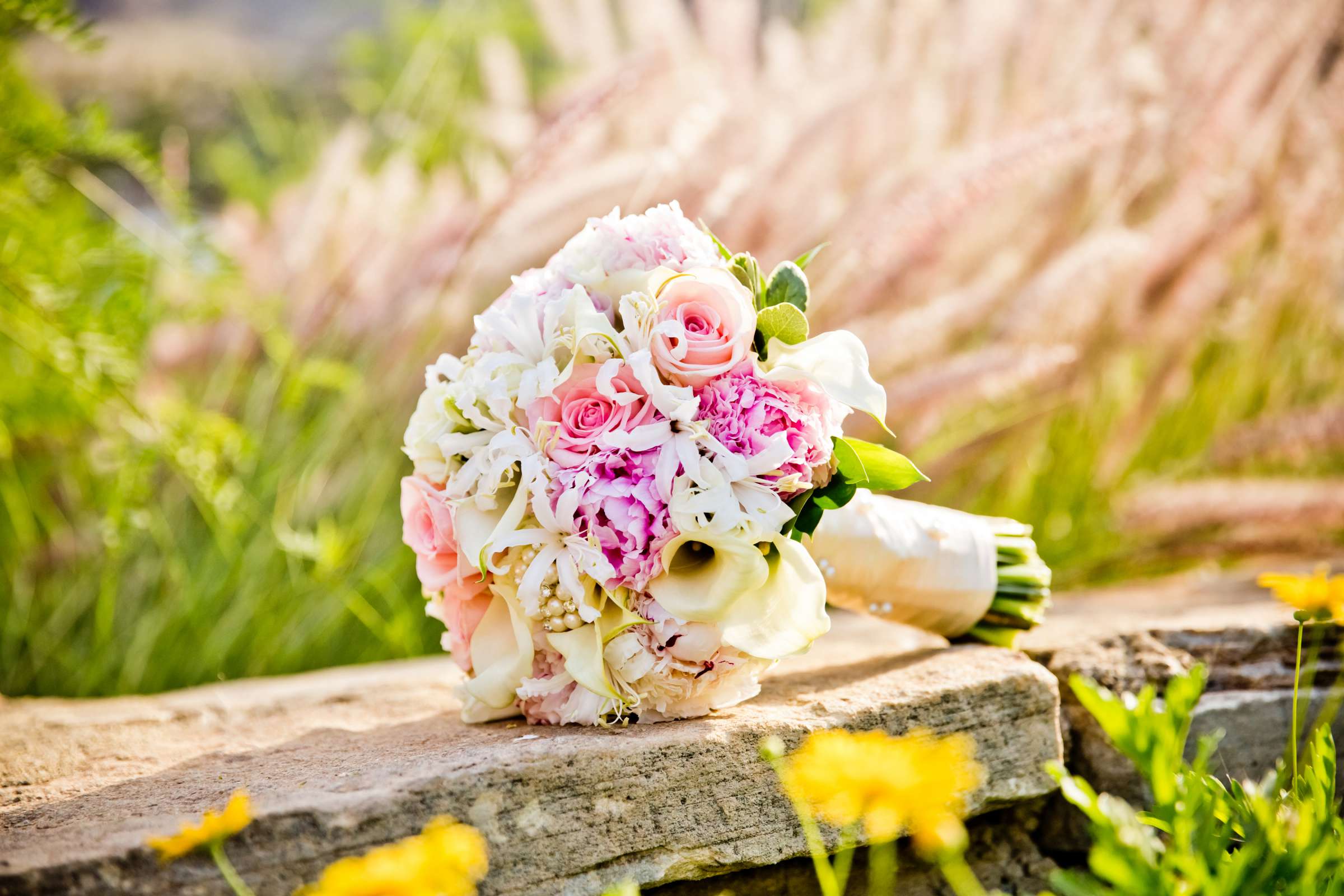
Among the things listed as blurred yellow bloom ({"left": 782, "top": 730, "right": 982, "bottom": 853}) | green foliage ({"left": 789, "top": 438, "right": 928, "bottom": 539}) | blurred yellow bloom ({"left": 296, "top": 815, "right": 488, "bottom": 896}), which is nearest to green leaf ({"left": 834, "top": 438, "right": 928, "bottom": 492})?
green foliage ({"left": 789, "top": 438, "right": 928, "bottom": 539})

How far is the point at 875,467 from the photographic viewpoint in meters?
1.00

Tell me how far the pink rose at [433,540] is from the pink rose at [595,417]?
5.4 inches

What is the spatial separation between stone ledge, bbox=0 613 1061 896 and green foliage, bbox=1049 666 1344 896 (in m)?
0.24

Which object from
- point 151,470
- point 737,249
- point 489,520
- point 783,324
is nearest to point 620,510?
point 489,520

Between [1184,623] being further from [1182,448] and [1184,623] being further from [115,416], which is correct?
[115,416]

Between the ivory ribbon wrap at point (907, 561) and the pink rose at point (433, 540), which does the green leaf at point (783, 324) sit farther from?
the pink rose at point (433, 540)

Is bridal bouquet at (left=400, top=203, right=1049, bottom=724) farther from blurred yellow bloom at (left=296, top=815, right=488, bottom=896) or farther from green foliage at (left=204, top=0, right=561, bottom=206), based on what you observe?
green foliage at (left=204, top=0, right=561, bottom=206)

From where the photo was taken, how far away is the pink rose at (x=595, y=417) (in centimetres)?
90

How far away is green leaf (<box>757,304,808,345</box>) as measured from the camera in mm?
959

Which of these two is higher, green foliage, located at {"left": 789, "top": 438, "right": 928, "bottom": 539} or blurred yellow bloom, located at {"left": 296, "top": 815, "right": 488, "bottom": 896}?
green foliage, located at {"left": 789, "top": 438, "right": 928, "bottom": 539}

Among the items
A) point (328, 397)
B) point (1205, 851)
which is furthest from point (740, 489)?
point (328, 397)

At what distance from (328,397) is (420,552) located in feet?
3.88

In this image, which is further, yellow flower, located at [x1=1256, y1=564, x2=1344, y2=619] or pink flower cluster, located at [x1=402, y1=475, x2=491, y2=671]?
pink flower cluster, located at [x1=402, y1=475, x2=491, y2=671]

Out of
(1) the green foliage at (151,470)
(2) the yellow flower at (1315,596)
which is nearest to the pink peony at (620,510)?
(2) the yellow flower at (1315,596)
